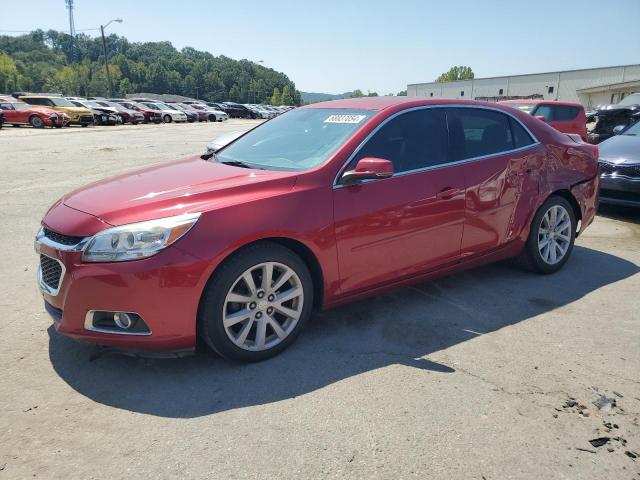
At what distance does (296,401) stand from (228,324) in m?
0.61

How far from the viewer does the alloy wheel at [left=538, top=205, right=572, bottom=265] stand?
4.73 m

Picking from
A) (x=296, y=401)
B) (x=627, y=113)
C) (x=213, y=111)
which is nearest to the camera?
(x=296, y=401)

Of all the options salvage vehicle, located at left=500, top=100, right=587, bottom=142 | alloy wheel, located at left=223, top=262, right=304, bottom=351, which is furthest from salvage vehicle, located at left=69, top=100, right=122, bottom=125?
alloy wheel, located at left=223, top=262, right=304, bottom=351

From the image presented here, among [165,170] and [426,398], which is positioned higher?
[165,170]

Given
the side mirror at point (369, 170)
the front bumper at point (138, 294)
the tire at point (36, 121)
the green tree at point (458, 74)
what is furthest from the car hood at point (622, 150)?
the green tree at point (458, 74)

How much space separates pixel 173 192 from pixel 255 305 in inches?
→ 34.4

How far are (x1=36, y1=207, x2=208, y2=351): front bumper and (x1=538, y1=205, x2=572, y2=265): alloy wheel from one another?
10.9 ft

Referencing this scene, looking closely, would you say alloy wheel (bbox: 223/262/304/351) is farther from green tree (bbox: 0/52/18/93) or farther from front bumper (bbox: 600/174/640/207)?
green tree (bbox: 0/52/18/93)

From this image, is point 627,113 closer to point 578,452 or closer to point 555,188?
point 555,188

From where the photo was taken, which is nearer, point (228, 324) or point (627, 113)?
point (228, 324)

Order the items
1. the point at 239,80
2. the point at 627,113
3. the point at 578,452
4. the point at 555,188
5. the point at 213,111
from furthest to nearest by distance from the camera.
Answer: the point at 239,80 → the point at 213,111 → the point at 627,113 → the point at 555,188 → the point at 578,452

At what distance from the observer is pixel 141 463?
7.55 feet

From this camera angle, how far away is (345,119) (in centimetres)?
388

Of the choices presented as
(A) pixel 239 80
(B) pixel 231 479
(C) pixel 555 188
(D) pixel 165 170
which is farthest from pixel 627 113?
(A) pixel 239 80
